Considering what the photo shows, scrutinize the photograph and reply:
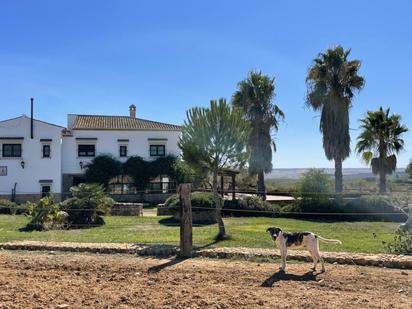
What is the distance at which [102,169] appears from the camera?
4109cm

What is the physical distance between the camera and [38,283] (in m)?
7.52

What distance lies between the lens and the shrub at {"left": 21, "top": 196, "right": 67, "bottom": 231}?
17641 millimetres

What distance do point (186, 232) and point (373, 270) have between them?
3.98 meters

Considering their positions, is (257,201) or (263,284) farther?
(257,201)

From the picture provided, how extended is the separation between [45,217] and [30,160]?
79.6ft

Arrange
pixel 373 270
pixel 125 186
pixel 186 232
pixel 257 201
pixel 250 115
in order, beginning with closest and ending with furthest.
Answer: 1. pixel 373 270
2. pixel 186 232
3. pixel 257 201
4. pixel 250 115
5. pixel 125 186

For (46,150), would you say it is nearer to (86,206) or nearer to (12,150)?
(12,150)

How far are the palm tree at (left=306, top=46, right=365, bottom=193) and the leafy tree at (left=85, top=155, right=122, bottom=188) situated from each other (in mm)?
19271

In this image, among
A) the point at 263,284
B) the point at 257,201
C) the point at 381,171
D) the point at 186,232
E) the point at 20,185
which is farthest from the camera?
the point at 20,185

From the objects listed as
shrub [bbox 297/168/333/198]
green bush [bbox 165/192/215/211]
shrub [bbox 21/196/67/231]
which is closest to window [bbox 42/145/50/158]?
green bush [bbox 165/192/215/211]

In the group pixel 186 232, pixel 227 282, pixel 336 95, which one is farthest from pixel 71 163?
pixel 227 282

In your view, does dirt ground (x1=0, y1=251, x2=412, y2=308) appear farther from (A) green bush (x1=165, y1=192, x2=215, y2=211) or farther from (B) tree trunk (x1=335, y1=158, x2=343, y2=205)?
(B) tree trunk (x1=335, y1=158, x2=343, y2=205)

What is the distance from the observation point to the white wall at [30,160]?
131ft

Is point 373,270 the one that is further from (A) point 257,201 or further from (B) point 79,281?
(A) point 257,201
